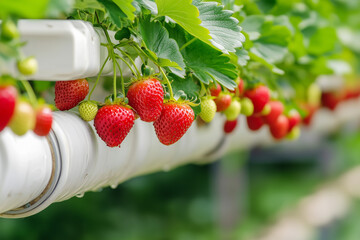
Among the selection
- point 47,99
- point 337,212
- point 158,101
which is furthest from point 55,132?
point 337,212

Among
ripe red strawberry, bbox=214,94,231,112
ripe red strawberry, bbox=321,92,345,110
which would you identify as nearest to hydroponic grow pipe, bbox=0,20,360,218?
ripe red strawberry, bbox=214,94,231,112

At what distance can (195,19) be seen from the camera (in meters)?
0.64

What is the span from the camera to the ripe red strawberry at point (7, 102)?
17.0 inches

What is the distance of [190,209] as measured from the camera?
3432 millimetres

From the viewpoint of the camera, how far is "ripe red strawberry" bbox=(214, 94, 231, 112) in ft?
2.87

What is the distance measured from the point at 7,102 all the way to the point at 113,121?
9.4 inches

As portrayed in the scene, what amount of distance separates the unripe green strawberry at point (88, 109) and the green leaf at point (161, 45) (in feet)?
0.31

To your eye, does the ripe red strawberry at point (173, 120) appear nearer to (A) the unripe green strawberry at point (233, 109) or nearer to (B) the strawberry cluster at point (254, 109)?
(B) the strawberry cluster at point (254, 109)

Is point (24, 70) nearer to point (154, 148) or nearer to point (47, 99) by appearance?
point (154, 148)

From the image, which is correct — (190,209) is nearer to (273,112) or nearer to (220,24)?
(273,112)

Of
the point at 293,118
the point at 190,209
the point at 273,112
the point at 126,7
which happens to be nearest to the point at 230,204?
the point at 190,209

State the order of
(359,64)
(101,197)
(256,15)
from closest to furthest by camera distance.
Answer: (256,15)
(359,64)
(101,197)

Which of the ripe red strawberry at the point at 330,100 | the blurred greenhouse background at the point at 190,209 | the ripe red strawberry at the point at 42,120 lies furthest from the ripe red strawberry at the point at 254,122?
the blurred greenhouse background at the point at 190,209

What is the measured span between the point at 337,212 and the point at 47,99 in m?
2.42
